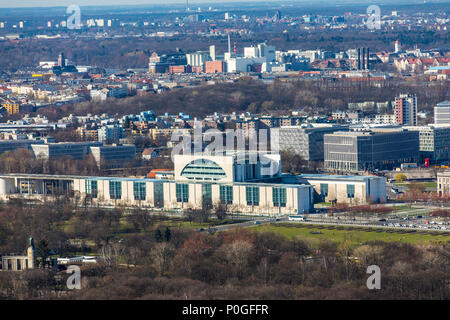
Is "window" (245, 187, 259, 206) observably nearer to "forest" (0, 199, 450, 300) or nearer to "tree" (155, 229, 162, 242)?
"forest" (0, 199, 450, 300)

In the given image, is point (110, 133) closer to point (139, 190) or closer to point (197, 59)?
point (139, 190)

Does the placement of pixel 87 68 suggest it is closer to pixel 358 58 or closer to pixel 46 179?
pixel 358 58

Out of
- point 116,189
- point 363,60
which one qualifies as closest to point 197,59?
point 363,60

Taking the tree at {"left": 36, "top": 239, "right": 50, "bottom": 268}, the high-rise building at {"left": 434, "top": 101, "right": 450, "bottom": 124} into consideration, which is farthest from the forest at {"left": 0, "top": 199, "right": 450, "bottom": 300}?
the high-rise building at {"left": 434, "top": 101, "right": 450, "bottom": 124}

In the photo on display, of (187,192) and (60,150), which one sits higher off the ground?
(60,150)

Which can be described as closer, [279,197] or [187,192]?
[279,197]

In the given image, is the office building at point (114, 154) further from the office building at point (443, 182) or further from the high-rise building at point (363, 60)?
the high-rise building at point (363, 60)
